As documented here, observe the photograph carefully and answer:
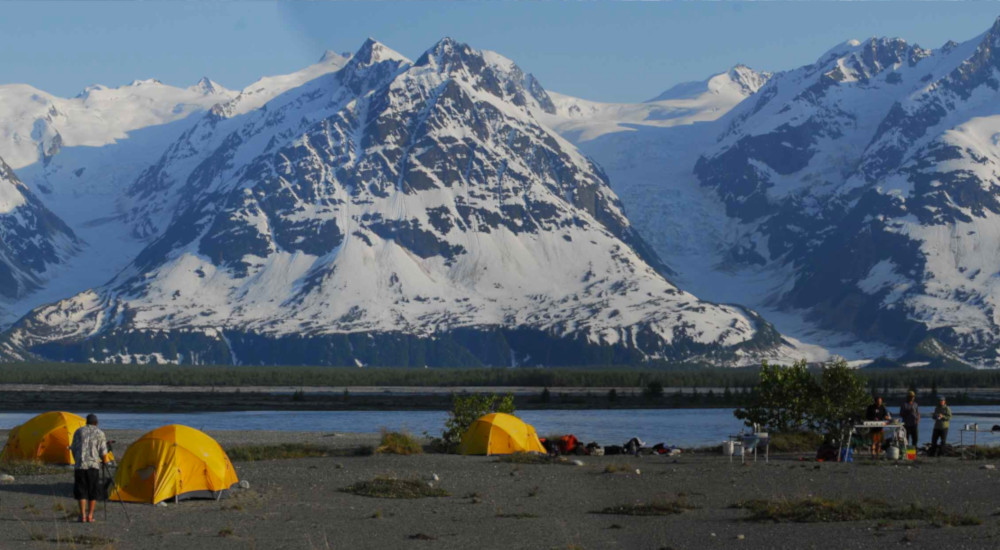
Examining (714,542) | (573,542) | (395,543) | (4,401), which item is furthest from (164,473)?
(4,401)

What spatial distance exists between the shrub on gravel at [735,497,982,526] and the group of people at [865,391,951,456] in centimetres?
1835

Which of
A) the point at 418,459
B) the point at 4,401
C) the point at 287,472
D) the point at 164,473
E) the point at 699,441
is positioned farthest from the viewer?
the point at 4,401

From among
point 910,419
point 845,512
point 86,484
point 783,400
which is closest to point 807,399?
point 783,400

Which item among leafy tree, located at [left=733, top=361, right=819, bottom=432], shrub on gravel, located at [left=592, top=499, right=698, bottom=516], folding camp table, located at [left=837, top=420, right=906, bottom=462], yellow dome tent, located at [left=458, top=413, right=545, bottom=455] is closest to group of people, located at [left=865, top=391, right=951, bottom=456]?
folding camp table, located at [left=837, top=420, right=906, bottom=462]

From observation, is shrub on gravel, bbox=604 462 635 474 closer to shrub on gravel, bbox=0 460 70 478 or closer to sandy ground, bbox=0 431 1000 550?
sandy ground, bbox=0 431 1000 550

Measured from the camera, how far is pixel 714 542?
40719 millimetres

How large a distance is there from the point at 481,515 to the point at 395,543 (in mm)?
6171

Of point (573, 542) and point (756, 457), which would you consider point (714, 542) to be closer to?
point (573, 542)

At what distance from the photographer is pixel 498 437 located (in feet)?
232

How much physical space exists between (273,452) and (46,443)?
12.4 meters

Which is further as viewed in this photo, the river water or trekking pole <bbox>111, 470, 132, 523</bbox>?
the river water

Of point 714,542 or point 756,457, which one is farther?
point 756,457

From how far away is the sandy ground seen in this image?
41531 millimetres

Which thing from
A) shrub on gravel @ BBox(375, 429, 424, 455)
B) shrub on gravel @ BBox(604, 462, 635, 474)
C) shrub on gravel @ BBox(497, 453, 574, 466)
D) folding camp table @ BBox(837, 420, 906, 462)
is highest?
folding camp table @ BBox(837, 420, 906, 462)
